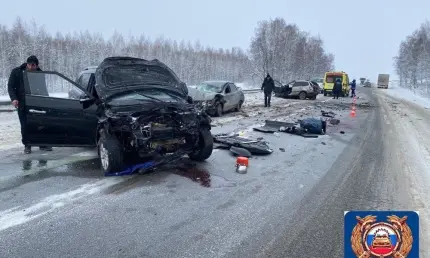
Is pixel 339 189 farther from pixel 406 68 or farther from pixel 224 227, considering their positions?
pixel 406 68

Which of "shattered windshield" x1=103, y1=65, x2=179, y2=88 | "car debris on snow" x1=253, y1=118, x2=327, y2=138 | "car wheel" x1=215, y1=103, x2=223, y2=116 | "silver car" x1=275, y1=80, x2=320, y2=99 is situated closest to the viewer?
"shattered windshield" x1=103, y1=65, x2=179, y2=88

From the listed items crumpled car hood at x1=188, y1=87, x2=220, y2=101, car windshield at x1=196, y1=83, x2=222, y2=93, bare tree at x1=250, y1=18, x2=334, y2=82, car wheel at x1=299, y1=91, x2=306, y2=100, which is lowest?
car wheel at x1=299, y1=91, x2=306, y2=100

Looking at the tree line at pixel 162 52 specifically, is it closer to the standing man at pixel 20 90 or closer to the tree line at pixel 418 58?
the tree line at pixel 418 58

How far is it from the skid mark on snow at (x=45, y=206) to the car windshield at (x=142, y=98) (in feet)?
4.48

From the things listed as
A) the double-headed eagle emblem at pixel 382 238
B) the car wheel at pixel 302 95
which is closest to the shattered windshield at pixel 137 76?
the double-headed eagle emblem at pixel 382 238

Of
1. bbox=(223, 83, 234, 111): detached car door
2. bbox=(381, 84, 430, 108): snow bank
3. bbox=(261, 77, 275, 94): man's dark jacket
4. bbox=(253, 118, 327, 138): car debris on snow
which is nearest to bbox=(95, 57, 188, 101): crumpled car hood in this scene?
bbox=(253, 118, 327, 138): car debris on snow

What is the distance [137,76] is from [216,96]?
25.7 feet

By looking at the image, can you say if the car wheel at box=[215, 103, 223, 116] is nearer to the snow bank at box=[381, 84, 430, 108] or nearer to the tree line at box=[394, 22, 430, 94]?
the snow bank at box=[381, 84, 430, 108]

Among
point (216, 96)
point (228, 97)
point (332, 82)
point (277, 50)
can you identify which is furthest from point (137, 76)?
point (277, 50)

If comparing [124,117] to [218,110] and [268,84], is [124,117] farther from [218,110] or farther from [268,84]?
[268,84]

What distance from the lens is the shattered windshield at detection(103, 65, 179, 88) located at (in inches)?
248

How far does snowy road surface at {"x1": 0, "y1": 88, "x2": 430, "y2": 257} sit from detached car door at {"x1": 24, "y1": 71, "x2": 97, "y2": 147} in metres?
0.41

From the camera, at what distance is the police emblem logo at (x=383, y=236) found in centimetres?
150

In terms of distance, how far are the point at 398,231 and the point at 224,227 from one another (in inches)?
93.2
